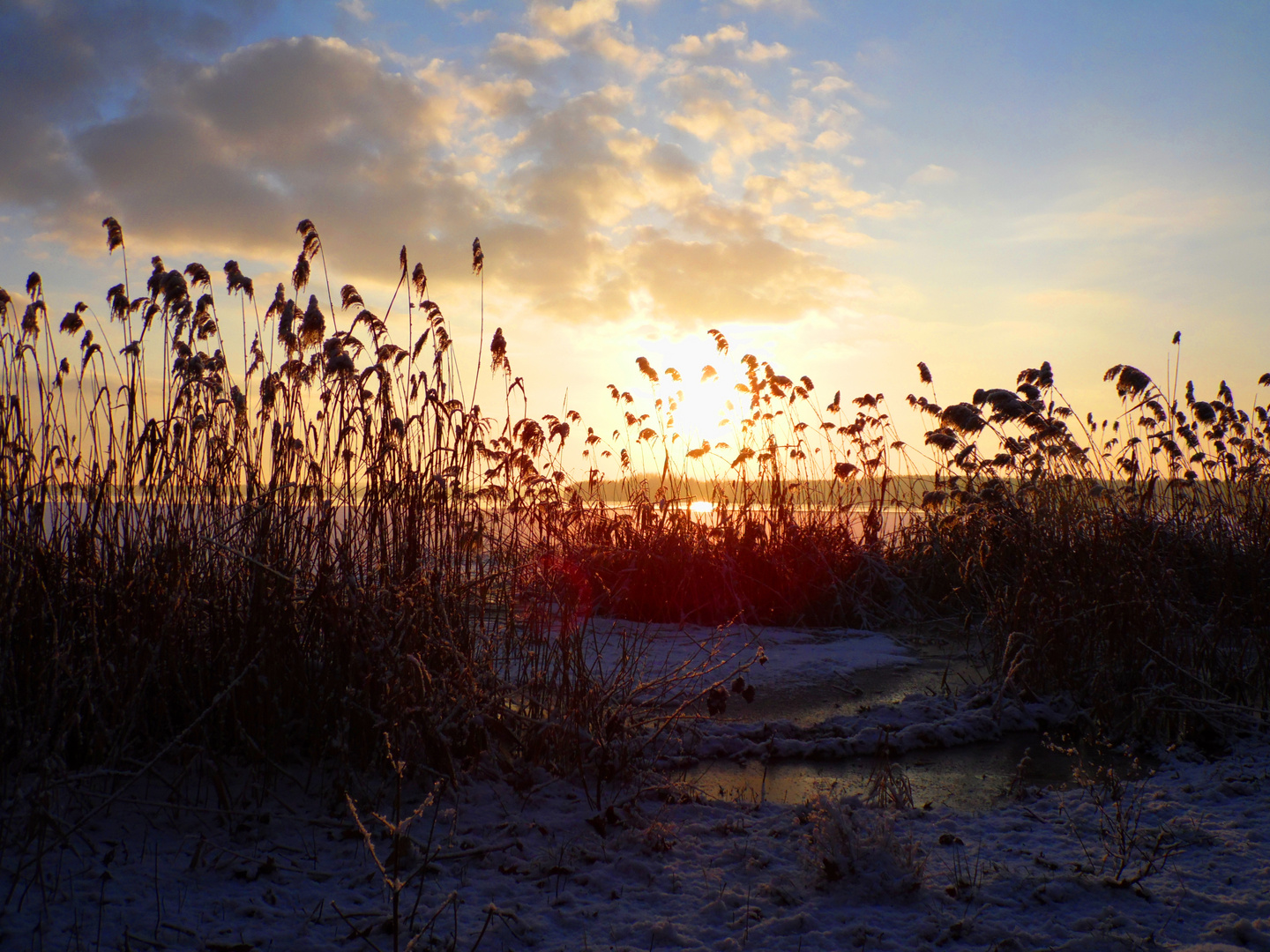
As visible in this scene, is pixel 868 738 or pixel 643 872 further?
pixel 868 738

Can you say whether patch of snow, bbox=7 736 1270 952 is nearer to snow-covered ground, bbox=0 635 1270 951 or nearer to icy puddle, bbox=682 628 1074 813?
snow-covered ground, bbox=0 635 1270 951

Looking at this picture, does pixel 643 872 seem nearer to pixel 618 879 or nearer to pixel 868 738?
pixel 618 879

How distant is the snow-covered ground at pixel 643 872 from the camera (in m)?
1.89

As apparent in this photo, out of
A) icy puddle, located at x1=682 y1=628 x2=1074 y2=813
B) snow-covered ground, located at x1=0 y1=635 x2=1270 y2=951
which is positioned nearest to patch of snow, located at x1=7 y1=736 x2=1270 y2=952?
snow-covered ground, located at x1=0 y1=635 x2=1270 y2=951

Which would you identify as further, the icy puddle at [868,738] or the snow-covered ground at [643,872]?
the icy puddle at [868,738]

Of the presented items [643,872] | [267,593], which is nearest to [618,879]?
[643,872]

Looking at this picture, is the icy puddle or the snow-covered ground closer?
the snow-covered ground

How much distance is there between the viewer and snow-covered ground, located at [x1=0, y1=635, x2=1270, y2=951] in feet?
6.20

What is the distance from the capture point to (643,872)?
2.25 m

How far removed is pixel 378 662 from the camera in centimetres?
277

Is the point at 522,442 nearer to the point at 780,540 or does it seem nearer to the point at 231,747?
the point at 231,747

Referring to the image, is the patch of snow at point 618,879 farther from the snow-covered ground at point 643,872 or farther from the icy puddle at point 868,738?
the icy puddle at point 868,738

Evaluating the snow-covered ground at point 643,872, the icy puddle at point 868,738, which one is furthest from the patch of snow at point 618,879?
the icy puddle at point 868,738

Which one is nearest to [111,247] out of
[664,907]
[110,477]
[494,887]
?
[110,477]
